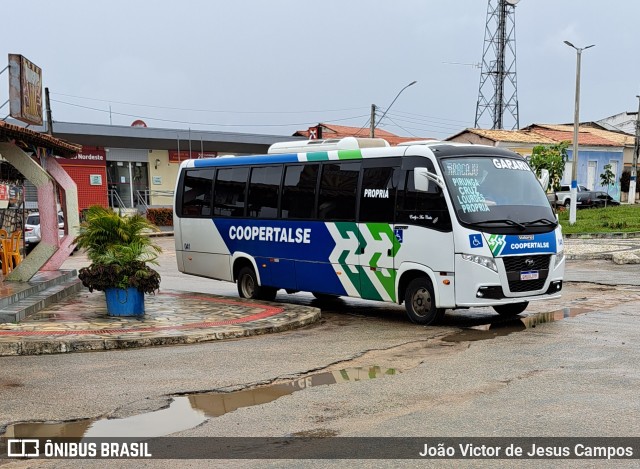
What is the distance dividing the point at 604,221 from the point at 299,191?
25.1m

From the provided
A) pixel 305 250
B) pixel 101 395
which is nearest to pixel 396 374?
pixel 101 395

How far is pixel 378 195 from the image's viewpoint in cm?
1341

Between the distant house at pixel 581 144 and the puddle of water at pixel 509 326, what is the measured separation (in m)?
44.0

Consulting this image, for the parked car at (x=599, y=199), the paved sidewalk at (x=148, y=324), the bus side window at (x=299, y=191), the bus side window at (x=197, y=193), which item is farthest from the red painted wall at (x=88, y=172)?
the bus side window at (x=299, y=191)

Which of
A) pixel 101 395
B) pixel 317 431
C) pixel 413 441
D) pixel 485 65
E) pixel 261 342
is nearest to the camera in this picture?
pixel 413 441

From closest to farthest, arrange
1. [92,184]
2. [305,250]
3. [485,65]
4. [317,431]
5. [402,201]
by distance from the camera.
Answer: [317,431], [402,201], [305,250], [92,184], [485,65]

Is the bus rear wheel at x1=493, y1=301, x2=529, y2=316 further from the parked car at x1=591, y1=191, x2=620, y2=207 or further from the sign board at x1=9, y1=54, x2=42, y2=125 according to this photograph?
the parked car at x1=591, y1=191, x2=620, y2=207

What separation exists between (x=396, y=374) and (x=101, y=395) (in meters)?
3.07

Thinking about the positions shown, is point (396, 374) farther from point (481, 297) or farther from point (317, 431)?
point (481, 297)

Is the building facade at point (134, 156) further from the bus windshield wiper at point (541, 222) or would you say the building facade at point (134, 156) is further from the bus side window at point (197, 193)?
the bus windshield wiper at point (541, 222)

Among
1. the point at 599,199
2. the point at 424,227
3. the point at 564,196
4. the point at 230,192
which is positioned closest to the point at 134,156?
the point at 564,196

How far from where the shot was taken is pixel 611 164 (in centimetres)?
6234

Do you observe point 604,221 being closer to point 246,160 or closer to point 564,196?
point 564,196

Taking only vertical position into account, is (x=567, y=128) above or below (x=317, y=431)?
above
